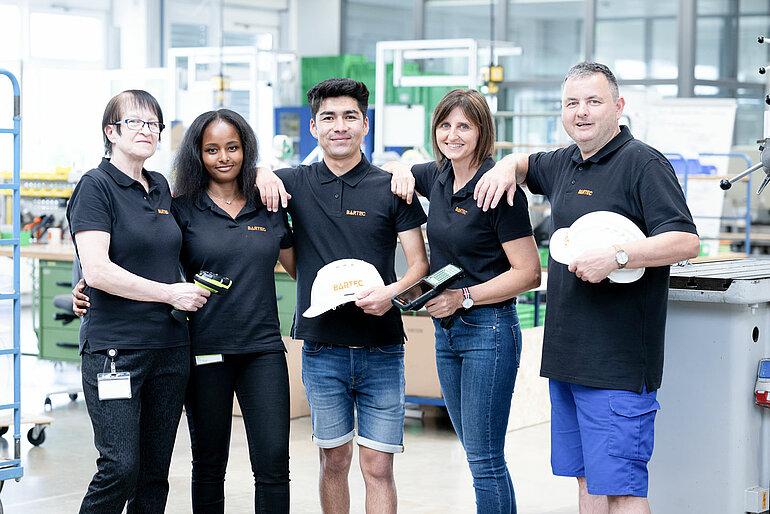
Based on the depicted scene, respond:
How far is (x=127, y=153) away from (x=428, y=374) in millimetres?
2931

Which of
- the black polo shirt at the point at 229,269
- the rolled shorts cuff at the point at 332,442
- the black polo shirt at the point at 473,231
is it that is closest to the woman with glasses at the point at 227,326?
the black polo shirt at the point at 229,269

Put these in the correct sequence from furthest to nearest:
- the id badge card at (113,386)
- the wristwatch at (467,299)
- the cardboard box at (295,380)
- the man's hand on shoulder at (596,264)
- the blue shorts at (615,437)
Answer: the cardboard box at (295,380) < the wristwatch at (467,299) < the id badge card at (113,386) < the blue shorts at (615,437) < the man's hand on shoulder at (596,264)

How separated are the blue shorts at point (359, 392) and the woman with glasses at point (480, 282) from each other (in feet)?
0.60

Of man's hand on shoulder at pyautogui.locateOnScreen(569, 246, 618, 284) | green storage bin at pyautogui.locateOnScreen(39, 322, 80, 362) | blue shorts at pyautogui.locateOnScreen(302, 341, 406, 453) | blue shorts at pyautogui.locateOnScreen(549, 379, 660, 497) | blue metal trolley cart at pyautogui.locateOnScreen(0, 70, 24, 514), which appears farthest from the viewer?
green storage bin at pyautogui.locateOnScreen(39, 322, 80, 362)

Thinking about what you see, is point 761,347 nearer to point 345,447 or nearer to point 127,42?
point 345,447

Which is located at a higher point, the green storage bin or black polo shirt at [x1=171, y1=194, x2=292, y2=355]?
black polo shirt at [x1=171, y1=194, x2=292, y2=355]

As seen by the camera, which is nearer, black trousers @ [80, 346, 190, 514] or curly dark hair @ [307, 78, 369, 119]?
black trousers @ [80, 346, 190, 514]

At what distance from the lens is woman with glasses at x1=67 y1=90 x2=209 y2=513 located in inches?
103

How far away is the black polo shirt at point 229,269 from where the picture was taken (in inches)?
109

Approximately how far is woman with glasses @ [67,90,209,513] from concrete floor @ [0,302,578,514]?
53.9 inches

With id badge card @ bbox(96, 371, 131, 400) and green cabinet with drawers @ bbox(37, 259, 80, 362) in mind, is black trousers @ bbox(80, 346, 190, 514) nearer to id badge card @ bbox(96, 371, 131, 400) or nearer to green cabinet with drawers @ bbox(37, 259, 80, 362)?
id badge card @ bbox(96, 371, 131, 400)

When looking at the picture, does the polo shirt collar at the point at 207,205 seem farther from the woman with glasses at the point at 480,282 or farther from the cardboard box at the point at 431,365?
the cardboard box at the point at 431,365

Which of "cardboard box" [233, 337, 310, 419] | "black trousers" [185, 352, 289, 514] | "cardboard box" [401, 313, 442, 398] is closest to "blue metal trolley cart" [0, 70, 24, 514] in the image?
"black trousers" [185, 352, 289, 514]

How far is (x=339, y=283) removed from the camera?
273cm
